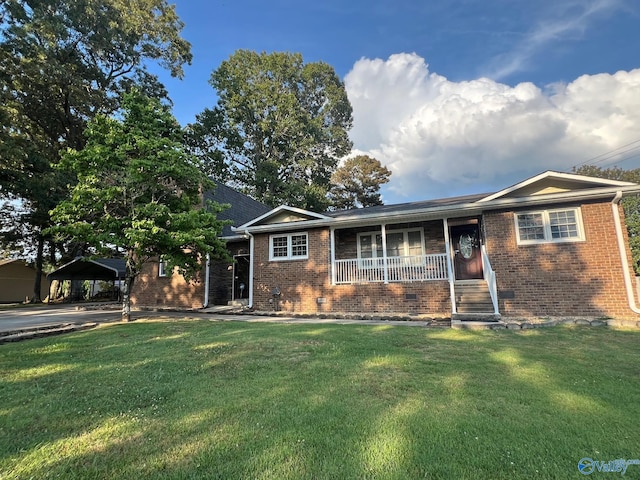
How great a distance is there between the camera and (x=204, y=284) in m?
15.0

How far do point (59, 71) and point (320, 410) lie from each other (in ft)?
75.6

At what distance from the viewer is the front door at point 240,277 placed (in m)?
15.5

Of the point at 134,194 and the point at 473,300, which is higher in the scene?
the point at 134,194

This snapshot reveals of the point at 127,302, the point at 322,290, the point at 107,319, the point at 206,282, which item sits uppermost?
the point at 206,282

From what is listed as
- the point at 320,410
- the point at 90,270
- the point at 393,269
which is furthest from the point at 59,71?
the point at 320,410

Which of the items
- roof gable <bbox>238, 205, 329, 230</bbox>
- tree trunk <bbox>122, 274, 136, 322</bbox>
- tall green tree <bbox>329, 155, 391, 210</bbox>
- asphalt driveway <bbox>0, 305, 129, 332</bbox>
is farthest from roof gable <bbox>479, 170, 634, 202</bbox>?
tall green tree <bbox>329, 155, 391, 210</bbox>

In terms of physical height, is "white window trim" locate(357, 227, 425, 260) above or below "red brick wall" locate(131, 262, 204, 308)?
above

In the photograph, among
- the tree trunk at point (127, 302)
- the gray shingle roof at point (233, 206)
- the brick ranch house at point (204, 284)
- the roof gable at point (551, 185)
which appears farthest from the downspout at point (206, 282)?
the roof gable at point (551, 185)

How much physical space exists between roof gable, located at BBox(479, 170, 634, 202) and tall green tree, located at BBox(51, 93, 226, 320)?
364 inches

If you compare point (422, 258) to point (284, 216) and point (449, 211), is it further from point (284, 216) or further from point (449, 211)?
point (284, 216)

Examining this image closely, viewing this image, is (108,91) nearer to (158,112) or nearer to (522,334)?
(158,112)

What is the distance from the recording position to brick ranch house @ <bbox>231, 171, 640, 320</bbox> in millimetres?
9117

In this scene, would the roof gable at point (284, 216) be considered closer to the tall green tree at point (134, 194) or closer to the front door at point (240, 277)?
the tall green tree at point (134, 194)

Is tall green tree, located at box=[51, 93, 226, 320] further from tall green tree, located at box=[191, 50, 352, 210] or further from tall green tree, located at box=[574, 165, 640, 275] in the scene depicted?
tall green tree, located at box=[574, 165, 640, 275]
